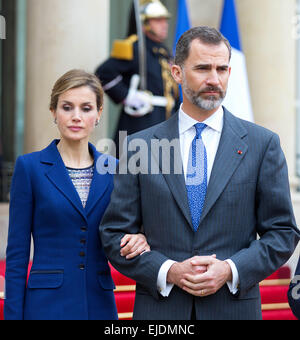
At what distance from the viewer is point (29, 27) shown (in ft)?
21.3

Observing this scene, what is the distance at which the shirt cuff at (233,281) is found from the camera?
102 inches

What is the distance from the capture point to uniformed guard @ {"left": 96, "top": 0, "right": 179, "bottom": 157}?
262 inches

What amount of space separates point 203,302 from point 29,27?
4497 millimetres

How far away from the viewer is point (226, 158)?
2.72 m

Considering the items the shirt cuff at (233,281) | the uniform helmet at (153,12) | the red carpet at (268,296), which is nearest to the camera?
the shirt cuff at (233,281)

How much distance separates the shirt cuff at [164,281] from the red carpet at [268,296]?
2.14 metres

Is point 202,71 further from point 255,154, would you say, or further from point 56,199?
point 56,199

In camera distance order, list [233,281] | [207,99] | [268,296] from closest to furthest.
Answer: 1. [233,281]
2. [207,99]
3. [268,296]

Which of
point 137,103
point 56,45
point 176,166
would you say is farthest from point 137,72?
point 176,166

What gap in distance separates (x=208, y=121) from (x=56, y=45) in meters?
3.66

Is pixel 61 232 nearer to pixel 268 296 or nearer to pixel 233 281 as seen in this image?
pixel 233 281

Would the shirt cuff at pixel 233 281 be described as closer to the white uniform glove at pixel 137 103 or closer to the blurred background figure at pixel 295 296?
the blurred background figure at pixel 295 296

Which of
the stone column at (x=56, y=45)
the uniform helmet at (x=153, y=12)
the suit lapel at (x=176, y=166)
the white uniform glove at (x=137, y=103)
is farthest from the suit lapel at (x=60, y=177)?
the uniform helmet at (x=153, y=12)
